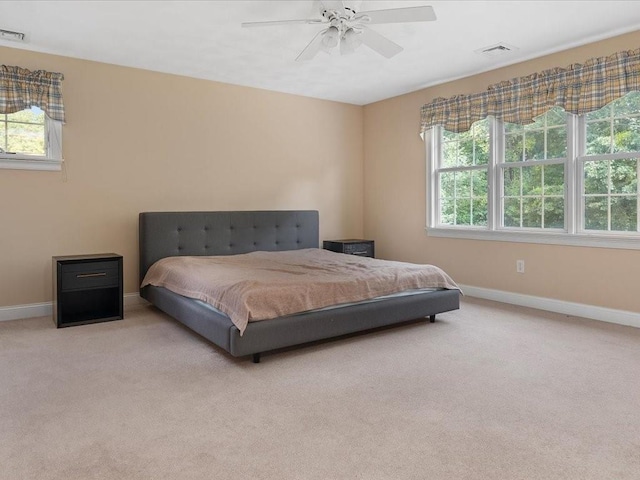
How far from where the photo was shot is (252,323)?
2.99m

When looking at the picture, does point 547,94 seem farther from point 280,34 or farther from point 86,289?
point 86,289

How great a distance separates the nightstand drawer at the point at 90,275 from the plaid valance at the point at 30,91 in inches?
58.0

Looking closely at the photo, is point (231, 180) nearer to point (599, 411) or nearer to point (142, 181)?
point (142, 181)

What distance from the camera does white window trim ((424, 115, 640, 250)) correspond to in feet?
13.5

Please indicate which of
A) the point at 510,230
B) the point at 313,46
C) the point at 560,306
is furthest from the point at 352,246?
the point at 313,46

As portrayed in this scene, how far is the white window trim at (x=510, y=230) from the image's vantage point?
4.13m

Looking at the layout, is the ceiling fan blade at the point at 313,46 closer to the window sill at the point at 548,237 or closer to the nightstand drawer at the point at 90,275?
the nightstand drawer at the point at 90,275

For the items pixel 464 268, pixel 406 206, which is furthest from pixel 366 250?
pixel 464 268

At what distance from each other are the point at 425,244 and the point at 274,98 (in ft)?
8.83

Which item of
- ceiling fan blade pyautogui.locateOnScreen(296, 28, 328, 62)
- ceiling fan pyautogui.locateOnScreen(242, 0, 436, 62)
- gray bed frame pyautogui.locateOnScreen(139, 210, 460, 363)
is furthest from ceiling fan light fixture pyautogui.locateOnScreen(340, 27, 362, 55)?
gray bed frame pyautogui.locateOnScreen(139, 210, 460, 363)

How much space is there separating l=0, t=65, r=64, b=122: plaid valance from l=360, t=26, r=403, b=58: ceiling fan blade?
117 inches

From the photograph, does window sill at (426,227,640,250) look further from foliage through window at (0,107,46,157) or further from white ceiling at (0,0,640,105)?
foliage through window at (0,107,46,157)

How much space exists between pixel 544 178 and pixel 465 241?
1.13 meters

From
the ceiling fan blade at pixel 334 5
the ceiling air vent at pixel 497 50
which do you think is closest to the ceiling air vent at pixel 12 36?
the ceiling fan blade at pixel 334 5
